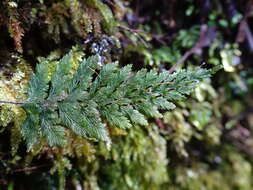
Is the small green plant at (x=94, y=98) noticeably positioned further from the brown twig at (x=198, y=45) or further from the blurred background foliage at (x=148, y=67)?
the brown twig at (x=198, y=45)

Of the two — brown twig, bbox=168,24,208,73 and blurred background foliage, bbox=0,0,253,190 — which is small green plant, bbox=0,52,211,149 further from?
brown twig, bbox=168,24,208,73

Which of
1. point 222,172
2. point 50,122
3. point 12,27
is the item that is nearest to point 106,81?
point 50,122

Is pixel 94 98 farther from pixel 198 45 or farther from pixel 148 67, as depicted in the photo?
pixel 198 45

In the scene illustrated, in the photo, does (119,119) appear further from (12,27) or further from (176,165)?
(176,165)

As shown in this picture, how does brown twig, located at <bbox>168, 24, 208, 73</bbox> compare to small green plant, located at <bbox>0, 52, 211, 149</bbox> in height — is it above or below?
above

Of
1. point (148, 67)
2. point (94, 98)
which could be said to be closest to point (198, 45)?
point (148, 67)

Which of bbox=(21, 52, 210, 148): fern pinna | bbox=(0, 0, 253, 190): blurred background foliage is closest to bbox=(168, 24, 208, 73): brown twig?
bbox=(0, 0, 253, 190): blurred background foliage

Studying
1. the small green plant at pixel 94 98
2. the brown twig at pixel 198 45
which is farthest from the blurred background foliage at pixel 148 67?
the small green plant at pixel 94 98
